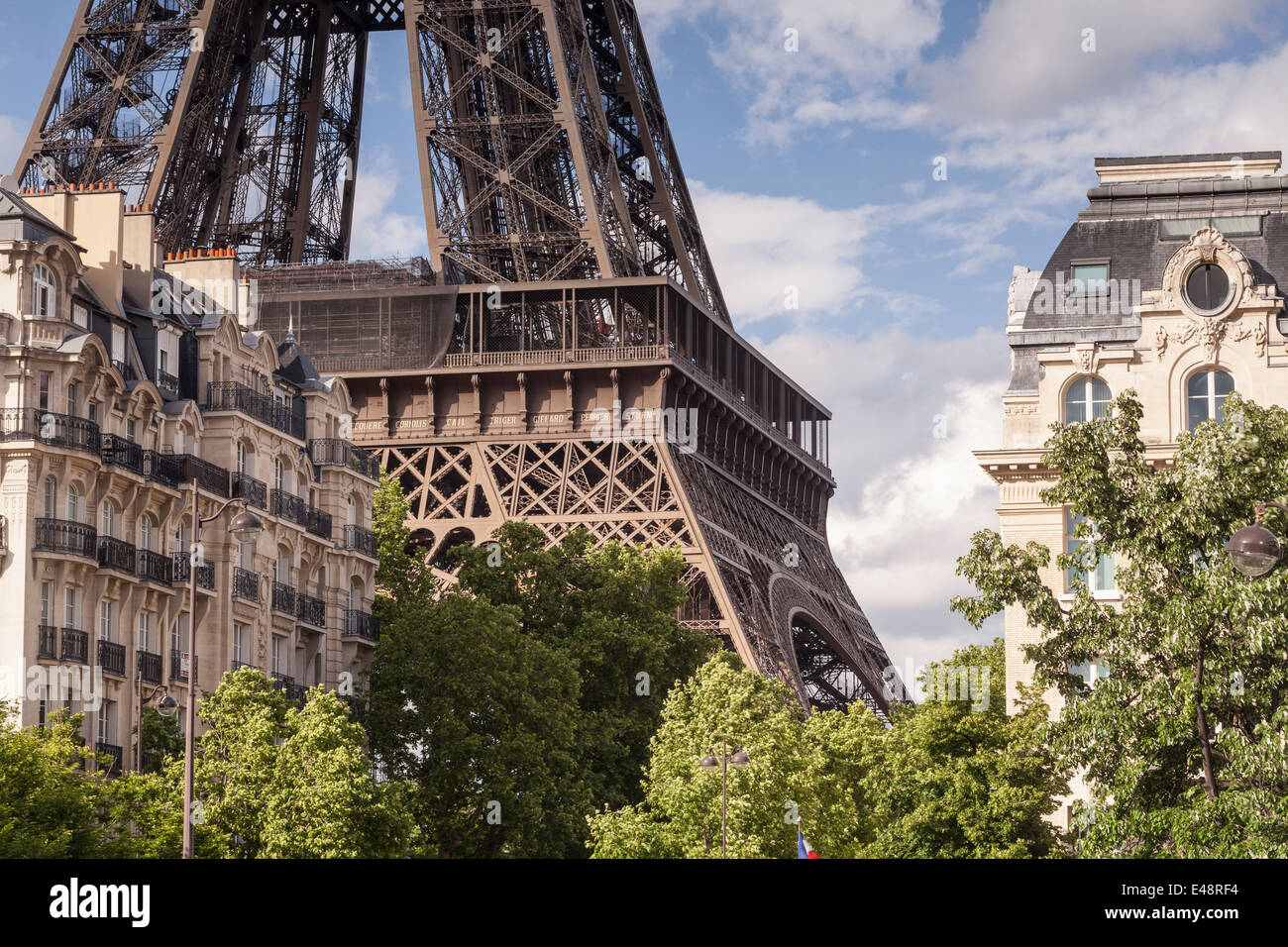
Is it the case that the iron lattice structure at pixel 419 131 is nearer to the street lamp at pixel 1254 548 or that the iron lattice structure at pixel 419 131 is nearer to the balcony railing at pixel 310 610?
the balcony railing at pixel 310 610

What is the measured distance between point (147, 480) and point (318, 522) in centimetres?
1036

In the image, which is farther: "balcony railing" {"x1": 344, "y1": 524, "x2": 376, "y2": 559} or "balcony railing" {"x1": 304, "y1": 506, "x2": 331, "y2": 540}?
"balcony railing" {"x1": 344, "y1": 524, "x2": 376, "y2": 559}

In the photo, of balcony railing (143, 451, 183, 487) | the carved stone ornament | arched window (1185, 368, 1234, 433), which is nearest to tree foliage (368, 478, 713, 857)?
balcony railing (143, 451, 183, 487)

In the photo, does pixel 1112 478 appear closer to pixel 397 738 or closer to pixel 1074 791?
pixel 1074 791

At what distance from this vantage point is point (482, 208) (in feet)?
303

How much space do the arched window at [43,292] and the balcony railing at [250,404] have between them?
6.80 m

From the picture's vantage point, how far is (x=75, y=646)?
152 feet

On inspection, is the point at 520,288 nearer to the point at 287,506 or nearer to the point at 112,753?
the point at 287,506

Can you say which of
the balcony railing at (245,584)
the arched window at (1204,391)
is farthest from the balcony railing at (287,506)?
the arched window at (1204,391)

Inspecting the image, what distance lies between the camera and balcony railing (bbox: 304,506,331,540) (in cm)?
5941

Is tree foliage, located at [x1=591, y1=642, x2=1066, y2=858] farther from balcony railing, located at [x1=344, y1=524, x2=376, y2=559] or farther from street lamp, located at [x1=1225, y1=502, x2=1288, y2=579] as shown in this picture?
street lamp, located at [x1=1225, y1=502, x2=1288, y2=579]

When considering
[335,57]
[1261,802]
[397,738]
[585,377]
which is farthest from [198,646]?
[335,57]

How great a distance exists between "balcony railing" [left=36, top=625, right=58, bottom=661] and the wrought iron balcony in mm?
2387

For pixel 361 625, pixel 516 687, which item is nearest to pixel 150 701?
pixel 516 687
